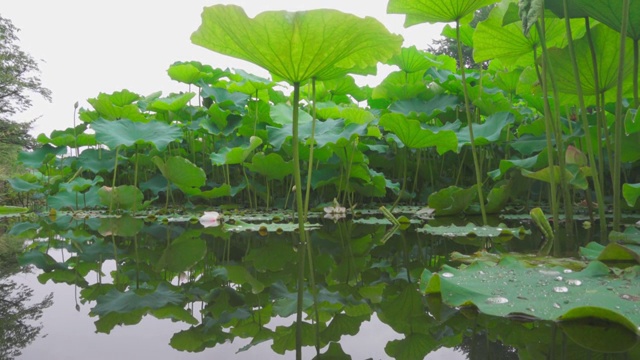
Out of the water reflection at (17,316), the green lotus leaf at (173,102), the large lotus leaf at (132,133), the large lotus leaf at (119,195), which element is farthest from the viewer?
the green lotus leaf at (173,102)

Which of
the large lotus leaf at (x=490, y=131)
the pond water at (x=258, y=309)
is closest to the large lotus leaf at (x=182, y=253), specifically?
the pond water at (x=258, y=309)

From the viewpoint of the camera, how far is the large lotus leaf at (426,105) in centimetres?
282

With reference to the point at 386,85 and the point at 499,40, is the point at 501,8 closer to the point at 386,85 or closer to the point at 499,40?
the point at 499,40

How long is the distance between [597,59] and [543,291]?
0.96m

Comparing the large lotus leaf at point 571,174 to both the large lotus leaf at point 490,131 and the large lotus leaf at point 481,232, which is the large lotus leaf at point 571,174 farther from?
the large lotus leaf at point 490,131

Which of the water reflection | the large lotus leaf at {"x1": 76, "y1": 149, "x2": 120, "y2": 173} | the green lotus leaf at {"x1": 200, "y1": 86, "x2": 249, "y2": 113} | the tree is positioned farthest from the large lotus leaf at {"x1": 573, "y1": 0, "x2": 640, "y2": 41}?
the tree

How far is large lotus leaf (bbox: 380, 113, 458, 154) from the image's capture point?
6.38ft

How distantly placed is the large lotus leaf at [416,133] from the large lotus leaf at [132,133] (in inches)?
51.7

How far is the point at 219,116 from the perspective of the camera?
10.4 feet

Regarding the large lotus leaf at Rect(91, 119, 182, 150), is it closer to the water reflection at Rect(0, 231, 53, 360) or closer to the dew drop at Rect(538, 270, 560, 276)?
the water reflection at Rect(0, 231, 53, 360)

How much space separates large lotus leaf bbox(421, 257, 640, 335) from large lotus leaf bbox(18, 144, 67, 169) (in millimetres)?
4019

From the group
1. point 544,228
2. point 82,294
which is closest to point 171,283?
point 82,294

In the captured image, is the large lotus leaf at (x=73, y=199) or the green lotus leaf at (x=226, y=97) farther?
the green lotus leaf at (x=226, y=97)

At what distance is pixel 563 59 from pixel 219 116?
2314mm
